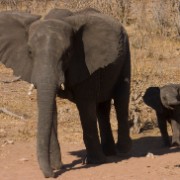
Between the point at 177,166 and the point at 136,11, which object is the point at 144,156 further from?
the point at 136,11

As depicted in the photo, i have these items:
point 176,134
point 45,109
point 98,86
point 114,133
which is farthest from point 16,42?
point 114,133

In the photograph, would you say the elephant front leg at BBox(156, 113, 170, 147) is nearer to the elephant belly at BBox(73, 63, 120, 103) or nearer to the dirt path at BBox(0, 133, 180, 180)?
the dirt path at BBox(0, 133, 180, 180)

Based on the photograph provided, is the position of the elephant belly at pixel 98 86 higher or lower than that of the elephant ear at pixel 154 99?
higher

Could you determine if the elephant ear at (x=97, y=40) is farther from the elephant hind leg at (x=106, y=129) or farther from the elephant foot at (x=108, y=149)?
the elephant foot at (x=108, y=149)

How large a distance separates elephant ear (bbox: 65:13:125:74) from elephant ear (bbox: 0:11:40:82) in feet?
1.63

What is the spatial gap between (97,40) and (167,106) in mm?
2225

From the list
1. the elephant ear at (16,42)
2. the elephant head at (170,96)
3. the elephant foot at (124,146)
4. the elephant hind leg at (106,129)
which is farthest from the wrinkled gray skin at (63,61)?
the elephant head at (170,96)

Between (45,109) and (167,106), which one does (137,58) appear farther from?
(45,109)

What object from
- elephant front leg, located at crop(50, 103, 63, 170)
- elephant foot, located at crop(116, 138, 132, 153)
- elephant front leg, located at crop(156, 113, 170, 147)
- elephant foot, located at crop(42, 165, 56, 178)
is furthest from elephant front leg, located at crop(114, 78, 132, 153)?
elephant foot, located at crop(42, 165, 56, 178)

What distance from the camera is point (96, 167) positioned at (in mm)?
6543

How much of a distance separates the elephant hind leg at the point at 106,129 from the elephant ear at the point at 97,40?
46.6 inches

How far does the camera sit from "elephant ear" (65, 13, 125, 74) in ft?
20.9

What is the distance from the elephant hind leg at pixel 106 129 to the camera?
7485mm

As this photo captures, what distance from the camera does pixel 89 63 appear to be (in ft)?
21.0
